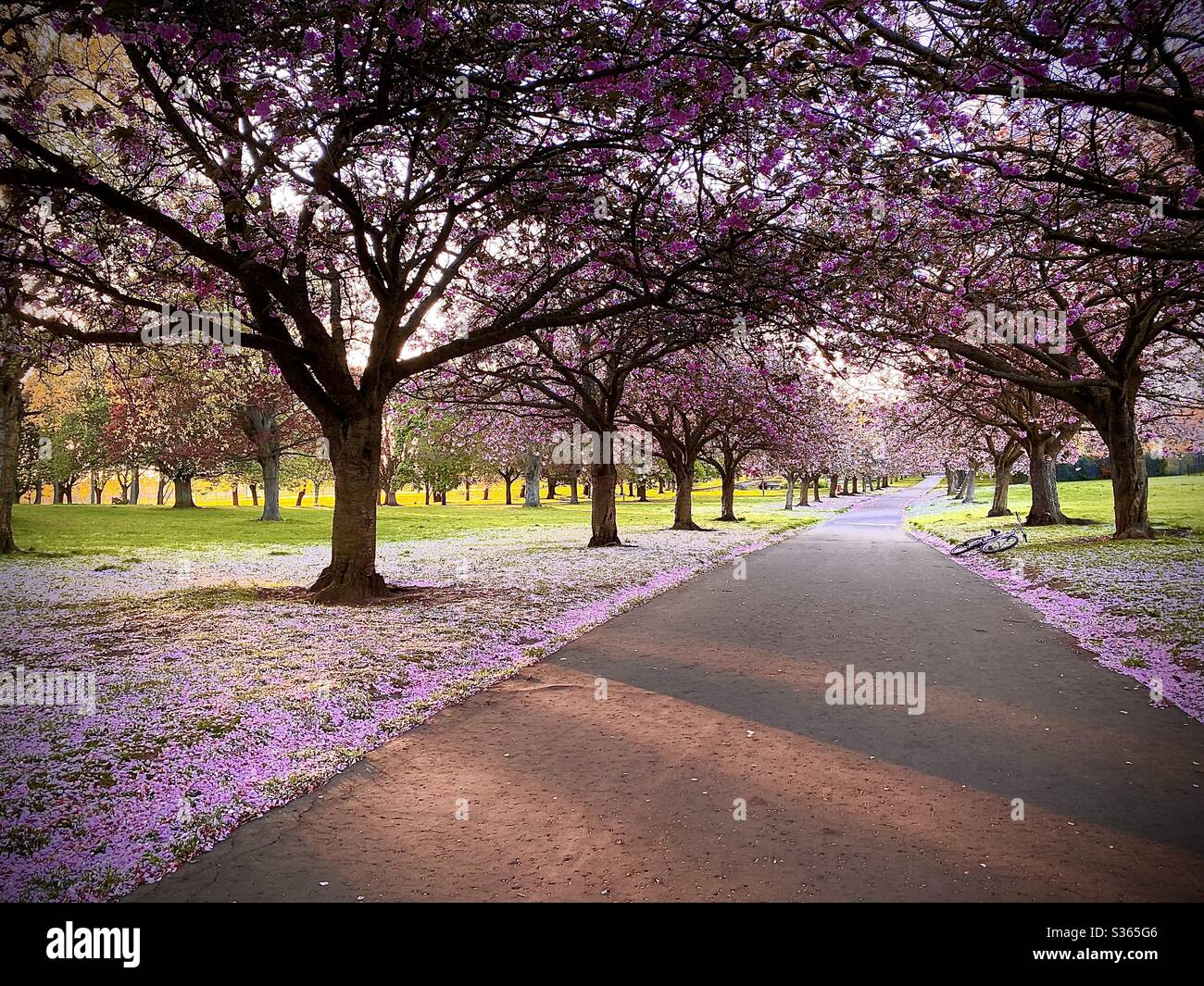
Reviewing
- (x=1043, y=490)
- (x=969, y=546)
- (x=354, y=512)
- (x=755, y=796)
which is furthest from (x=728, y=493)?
(x=755, y=796)

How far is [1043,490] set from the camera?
31.0 metres

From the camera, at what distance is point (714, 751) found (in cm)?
538

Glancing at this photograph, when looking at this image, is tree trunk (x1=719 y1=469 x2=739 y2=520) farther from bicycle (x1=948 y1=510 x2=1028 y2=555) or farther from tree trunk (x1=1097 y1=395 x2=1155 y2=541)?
tree trunk (x1=1097 y1=395 x2=1155 y2=541)

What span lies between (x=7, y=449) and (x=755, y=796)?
23.4 m

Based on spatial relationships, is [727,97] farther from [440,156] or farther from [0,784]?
[0,784]

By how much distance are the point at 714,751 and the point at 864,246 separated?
8.70 metres

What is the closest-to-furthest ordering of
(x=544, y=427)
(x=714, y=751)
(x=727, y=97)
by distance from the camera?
(x=714, y=751) < (x=727, y=97) < (x=544, y=427)

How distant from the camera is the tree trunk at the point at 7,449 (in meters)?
19.1

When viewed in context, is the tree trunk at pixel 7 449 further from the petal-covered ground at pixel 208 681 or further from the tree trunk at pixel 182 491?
the tree trunk at pixel 182 491

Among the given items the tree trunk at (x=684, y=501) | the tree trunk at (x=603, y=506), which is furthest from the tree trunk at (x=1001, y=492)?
the tree trunk at (x=603, y=506)

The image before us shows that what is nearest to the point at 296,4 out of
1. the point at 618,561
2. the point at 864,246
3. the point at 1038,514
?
the point at 864,246

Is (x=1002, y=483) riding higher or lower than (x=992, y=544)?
higher

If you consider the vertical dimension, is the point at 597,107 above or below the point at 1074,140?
below

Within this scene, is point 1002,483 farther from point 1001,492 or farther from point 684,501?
point 684,501
